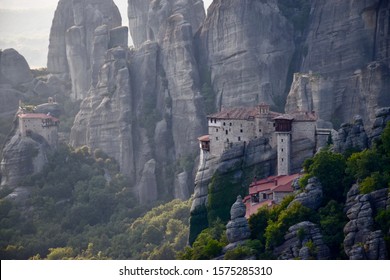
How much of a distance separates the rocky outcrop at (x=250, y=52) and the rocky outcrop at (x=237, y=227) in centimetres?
2259

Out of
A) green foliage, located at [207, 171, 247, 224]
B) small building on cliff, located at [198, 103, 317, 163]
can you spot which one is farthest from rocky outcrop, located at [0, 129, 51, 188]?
green foliage, located at [207, 171, 247, 224]

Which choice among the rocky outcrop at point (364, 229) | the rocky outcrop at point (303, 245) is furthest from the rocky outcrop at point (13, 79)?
the rocky outcrop at point (364, 229)

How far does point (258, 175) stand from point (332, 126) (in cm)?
954

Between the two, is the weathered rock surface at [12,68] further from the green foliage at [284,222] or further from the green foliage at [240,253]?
the green foliage at [240,253]

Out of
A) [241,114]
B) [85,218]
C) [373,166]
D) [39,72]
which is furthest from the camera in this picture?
[39,72]

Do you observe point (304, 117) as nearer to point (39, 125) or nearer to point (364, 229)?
point (364, 229)

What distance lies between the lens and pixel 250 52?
3317 inches

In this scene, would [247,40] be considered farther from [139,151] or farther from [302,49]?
[139,151]

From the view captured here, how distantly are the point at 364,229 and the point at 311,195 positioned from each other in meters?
4.39

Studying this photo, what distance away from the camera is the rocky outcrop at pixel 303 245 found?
5688 cm

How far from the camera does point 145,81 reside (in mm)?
89500

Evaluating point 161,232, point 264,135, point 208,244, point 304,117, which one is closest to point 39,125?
point 161,232

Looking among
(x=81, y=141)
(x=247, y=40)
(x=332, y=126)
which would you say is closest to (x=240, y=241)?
(x=332, y=126)

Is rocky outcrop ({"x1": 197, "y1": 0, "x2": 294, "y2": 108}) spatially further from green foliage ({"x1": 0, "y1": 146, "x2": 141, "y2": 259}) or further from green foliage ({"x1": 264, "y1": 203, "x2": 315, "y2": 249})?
green foliage ({"x1": 264, "y1": 203, "x2": 315, "y2": 249})
